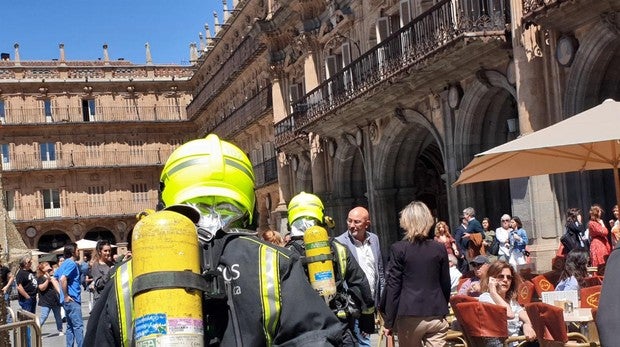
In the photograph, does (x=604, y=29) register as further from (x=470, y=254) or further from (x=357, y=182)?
(x=357, y=182)

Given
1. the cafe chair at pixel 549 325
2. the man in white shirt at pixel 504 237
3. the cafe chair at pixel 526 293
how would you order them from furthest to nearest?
1. the man in white shirt at pixel 504 237
2. the cafe chair at pixel 526 293
3. the cafe chair at pixel 549 325

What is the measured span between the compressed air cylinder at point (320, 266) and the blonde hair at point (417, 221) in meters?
0.67

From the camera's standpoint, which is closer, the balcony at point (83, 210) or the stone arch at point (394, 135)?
the stone arch at point (394, 135)

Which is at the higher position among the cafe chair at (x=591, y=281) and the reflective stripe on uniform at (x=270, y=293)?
the reflective stripe on uniform at (x=270, y=293)

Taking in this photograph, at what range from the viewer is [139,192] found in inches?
2272

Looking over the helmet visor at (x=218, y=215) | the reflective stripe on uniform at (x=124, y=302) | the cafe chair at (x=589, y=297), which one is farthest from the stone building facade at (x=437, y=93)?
the reflective stripe on uniform at (x=124, y=302)

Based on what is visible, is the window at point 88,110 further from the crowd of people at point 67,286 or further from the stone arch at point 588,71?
the stone arch at point 588,71

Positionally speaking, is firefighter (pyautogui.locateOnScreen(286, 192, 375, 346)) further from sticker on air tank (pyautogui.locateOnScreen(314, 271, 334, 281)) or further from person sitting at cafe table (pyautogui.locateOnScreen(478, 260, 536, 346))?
person sitting at cafe table (pyautogui.locateOnScreen(478, 260, 536, 346))

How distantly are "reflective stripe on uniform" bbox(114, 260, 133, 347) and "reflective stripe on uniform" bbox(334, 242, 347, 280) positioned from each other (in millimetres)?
3987

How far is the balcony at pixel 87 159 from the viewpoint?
54.3 meters

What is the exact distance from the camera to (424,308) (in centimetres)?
620

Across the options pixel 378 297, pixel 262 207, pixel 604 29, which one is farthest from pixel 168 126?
pixel 378 297

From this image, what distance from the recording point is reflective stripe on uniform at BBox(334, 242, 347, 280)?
20.6 feet

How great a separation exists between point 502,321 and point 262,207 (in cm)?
3005
